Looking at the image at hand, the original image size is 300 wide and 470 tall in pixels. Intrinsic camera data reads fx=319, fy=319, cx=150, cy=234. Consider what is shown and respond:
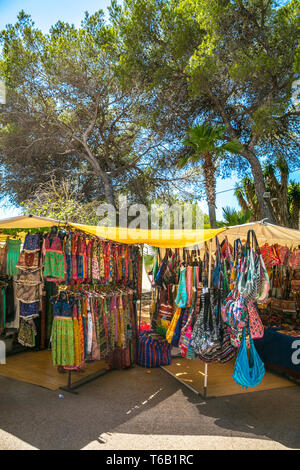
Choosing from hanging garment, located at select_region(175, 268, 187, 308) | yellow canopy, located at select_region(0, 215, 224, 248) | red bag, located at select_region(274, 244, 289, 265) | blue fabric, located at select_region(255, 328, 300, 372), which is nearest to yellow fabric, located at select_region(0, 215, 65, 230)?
yellow canopy, located at select_region(0, 215, 224, 248)

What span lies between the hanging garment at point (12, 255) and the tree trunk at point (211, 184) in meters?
5.80

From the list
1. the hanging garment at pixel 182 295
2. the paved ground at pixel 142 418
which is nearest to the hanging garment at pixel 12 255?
the paved ground at pixel 142 418

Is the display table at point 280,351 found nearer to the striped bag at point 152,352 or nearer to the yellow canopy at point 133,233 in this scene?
the striped bag at point 152,352

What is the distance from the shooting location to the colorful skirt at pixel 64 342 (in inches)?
136

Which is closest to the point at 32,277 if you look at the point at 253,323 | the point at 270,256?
the point at 253,323

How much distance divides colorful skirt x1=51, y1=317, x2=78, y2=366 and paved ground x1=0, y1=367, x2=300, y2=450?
1.41 feet

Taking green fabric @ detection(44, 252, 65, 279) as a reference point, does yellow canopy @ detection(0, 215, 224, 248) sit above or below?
above

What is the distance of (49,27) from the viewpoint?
10539mm

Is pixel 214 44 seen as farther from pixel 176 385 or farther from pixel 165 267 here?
pixel 176 385

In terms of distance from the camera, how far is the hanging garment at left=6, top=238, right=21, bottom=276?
4.74 meters

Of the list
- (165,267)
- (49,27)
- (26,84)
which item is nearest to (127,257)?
(165,267)

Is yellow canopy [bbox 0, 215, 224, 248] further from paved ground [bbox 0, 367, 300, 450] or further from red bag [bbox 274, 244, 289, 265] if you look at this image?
red bag [bbox 274, 244, 289, 265]

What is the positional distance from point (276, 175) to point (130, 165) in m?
5.15

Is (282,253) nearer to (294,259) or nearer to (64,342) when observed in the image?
(294,259)
